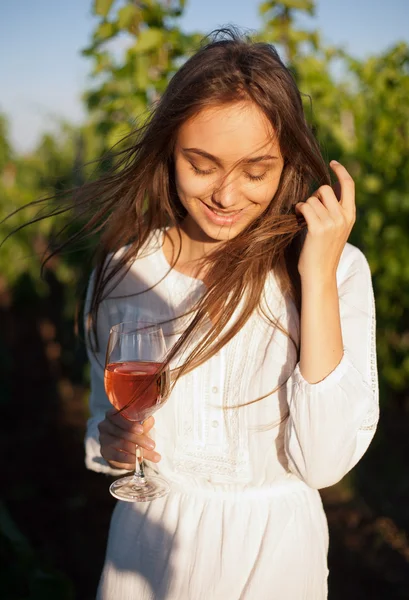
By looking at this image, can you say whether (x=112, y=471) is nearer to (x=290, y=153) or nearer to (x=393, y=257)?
(x=290, y=153)

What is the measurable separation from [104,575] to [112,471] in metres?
0.31

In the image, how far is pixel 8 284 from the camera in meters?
8.51

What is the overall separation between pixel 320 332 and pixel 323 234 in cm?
24

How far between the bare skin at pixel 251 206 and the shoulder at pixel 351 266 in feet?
0.52

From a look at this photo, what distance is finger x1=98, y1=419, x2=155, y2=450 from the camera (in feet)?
5.98

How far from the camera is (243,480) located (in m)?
1.92

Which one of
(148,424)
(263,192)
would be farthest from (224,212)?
(148,424)

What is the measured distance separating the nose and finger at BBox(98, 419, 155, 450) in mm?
631

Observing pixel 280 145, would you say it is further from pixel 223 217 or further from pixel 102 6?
pixel 102 6

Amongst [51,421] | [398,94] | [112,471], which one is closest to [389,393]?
[398,94]

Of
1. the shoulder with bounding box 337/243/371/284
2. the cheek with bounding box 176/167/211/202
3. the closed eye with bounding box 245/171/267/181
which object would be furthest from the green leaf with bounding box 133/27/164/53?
the shoulder with bounding box 337/243/371/284

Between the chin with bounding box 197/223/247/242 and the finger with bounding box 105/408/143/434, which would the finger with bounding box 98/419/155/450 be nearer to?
the finger with bounding box 105/408/143/434

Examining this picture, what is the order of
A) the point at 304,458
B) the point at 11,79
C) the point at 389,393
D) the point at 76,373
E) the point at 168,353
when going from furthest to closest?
1. the point at 11,79
2. the point at 76,373
3. the point at 389,393
4. the point at 168,353
5. the point at 304,458

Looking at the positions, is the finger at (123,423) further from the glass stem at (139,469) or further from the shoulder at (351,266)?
the shoulder at (351,266)
